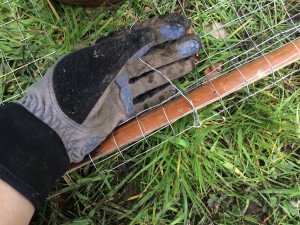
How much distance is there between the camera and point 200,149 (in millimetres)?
1525

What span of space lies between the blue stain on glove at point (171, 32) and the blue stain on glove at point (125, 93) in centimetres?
22

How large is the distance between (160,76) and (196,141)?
289 mm

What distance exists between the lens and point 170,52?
1.45 m

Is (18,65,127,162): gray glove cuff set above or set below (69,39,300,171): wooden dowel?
above

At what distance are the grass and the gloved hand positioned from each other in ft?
0.69

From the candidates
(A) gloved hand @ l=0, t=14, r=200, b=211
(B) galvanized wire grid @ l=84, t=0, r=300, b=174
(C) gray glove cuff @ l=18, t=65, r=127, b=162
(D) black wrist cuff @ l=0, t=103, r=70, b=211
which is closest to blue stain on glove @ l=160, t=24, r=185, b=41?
(A) gloved hand @ l=0, t=14, r=200, b=211

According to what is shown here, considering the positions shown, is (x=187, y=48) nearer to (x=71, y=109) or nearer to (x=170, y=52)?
(x=170, y=52)

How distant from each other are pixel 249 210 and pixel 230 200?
9cm

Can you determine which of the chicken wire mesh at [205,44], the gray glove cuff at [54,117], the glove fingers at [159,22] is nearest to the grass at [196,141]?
the chicken wire mesh at [205,44]

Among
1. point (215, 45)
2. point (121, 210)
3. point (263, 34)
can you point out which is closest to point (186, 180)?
point (121, 210)

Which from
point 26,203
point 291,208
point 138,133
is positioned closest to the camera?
point 26,203

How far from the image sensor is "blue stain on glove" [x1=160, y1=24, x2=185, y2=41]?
1.43 metres

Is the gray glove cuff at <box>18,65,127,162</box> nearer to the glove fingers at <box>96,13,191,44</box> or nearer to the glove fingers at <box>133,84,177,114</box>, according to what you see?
the glove fingers at <box>133,84,177,114</box>

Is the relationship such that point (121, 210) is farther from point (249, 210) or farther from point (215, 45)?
point (215, 45)
